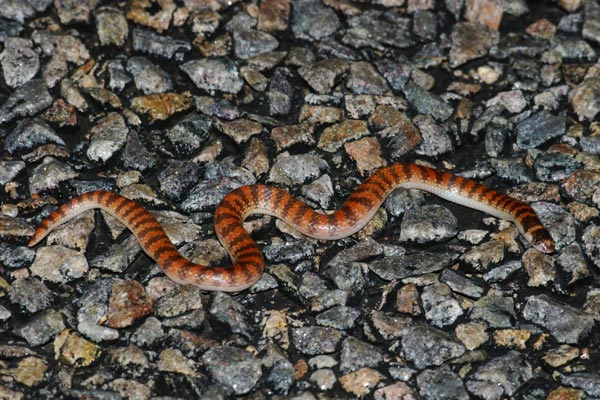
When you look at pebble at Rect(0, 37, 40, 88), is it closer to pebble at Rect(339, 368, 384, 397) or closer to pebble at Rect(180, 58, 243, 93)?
pebble at Rect(180, 58, 243, 93)

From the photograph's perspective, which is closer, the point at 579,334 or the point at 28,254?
the point at 579,334

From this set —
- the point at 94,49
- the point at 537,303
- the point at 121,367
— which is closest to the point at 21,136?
the point at 94,49

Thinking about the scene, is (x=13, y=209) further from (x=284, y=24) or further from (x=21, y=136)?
(x=284, y=24)

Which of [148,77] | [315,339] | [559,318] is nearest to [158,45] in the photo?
[148,77]

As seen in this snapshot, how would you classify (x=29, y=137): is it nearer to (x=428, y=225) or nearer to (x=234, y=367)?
(x=234, y=367)

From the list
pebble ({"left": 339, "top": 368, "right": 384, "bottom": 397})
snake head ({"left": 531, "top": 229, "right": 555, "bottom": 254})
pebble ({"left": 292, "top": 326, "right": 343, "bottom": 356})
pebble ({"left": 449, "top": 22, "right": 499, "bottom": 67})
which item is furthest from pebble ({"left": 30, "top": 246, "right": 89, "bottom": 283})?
pebble ({"left": 449, "top": 22, "right": 499, "bottom": 67})

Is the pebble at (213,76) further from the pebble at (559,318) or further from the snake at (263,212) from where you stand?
the pebble at (559,318)

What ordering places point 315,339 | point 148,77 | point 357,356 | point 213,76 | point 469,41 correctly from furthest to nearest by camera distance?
point 469,41 → point 213,76 → point 148,77 → point 315,339 → point 357,356
